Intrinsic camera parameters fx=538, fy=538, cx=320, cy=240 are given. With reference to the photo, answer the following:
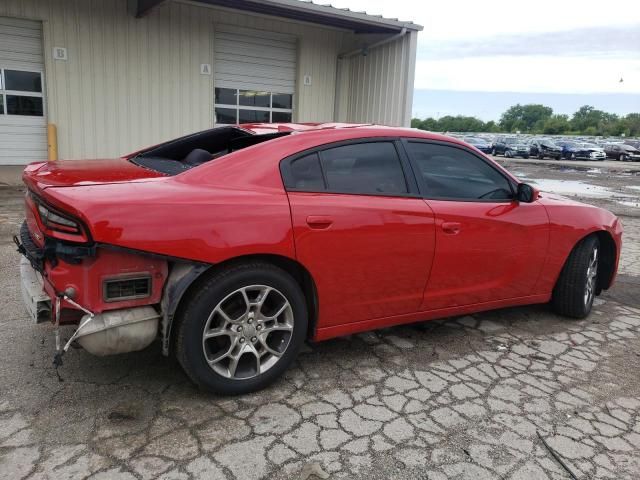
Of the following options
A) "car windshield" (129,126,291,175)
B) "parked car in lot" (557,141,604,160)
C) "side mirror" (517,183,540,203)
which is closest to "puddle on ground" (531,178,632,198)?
"side mirror" (517,183,540,203)

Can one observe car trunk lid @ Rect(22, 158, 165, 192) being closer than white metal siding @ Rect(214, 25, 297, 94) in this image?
Yes

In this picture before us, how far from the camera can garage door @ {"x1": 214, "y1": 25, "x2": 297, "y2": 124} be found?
11719 millimetres

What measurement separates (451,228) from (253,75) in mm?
9686

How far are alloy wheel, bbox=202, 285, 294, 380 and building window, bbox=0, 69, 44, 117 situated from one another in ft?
30.0

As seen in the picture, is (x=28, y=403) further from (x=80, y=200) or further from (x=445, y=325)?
(x=445, y=325)

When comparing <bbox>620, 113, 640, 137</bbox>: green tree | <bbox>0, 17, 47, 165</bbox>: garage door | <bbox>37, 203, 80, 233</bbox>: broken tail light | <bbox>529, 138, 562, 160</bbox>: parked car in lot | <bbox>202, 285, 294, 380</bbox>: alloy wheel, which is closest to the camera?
<bbox>37, 203, 80, 233</bbox>: broken tail light

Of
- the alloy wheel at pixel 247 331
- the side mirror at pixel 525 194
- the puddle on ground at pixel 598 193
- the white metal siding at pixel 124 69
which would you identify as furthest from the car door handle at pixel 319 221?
the puddle on ground at pixel 598 193

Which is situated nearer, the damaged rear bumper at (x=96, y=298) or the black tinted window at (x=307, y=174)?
the damaged rear bumper at (x=96, y=298)

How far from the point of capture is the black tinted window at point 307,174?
3.08m

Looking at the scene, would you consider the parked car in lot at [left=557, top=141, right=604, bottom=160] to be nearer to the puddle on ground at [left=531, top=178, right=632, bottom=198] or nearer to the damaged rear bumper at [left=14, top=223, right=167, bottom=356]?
the puddle on ground at [left=531, top=178, right=632, bottom=198]

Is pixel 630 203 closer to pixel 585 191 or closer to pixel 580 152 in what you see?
pixel 585 191

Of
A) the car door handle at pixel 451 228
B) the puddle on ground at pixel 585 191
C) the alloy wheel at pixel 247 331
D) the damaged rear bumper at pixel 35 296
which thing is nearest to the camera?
the damaged rear bumper at pixel 35 296

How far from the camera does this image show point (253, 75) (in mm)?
12172

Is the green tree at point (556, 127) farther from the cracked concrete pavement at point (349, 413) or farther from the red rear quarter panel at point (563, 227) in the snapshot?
the cracked concrete pavement at point (349, 413)
